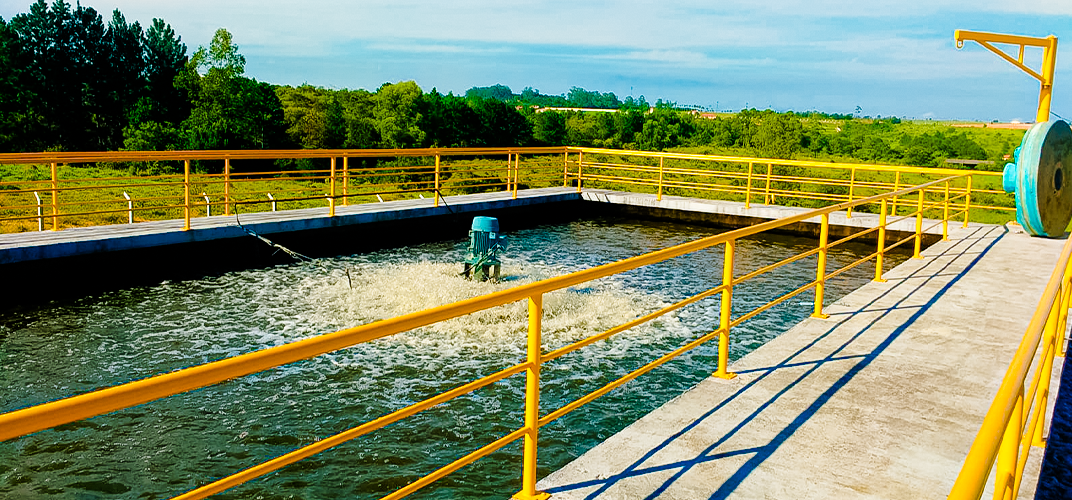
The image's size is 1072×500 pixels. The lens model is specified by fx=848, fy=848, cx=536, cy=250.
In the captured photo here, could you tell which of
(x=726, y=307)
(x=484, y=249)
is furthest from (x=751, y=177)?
(x=726, y=307)

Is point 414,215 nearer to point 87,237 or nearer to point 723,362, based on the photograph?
point 87,237

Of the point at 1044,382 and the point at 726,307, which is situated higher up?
the point at 726,307

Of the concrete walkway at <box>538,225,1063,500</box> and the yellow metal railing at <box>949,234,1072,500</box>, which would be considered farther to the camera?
the concrete walkway at <box>538,225,1063,500</box>

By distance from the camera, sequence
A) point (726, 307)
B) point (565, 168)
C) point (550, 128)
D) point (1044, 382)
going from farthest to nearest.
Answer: point (550, 128) → point (565, 168) → point (726, 307) → point (1044, 382)

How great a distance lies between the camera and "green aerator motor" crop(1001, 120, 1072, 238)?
10555mm

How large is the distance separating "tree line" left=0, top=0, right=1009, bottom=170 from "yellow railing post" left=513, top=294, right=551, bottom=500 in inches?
2369

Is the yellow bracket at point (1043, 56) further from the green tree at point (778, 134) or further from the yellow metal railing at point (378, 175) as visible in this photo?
the green tree at point (778, 134)

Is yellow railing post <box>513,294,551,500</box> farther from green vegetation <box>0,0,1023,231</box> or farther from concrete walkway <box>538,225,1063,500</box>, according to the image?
green vegetation <box>0,0,1023,231</box>

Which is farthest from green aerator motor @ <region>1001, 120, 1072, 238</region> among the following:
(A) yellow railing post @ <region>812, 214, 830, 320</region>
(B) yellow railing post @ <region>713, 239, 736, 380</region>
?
(B) yellow railing post @ <region>713, 239, 736, 380</region>

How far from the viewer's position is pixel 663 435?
4355 mm

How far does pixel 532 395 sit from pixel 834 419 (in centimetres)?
205

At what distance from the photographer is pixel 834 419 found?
15.3 ft

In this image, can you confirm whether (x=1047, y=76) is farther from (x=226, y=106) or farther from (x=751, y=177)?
(x=226, y=106)

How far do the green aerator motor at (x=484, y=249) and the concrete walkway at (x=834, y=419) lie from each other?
447 cm
